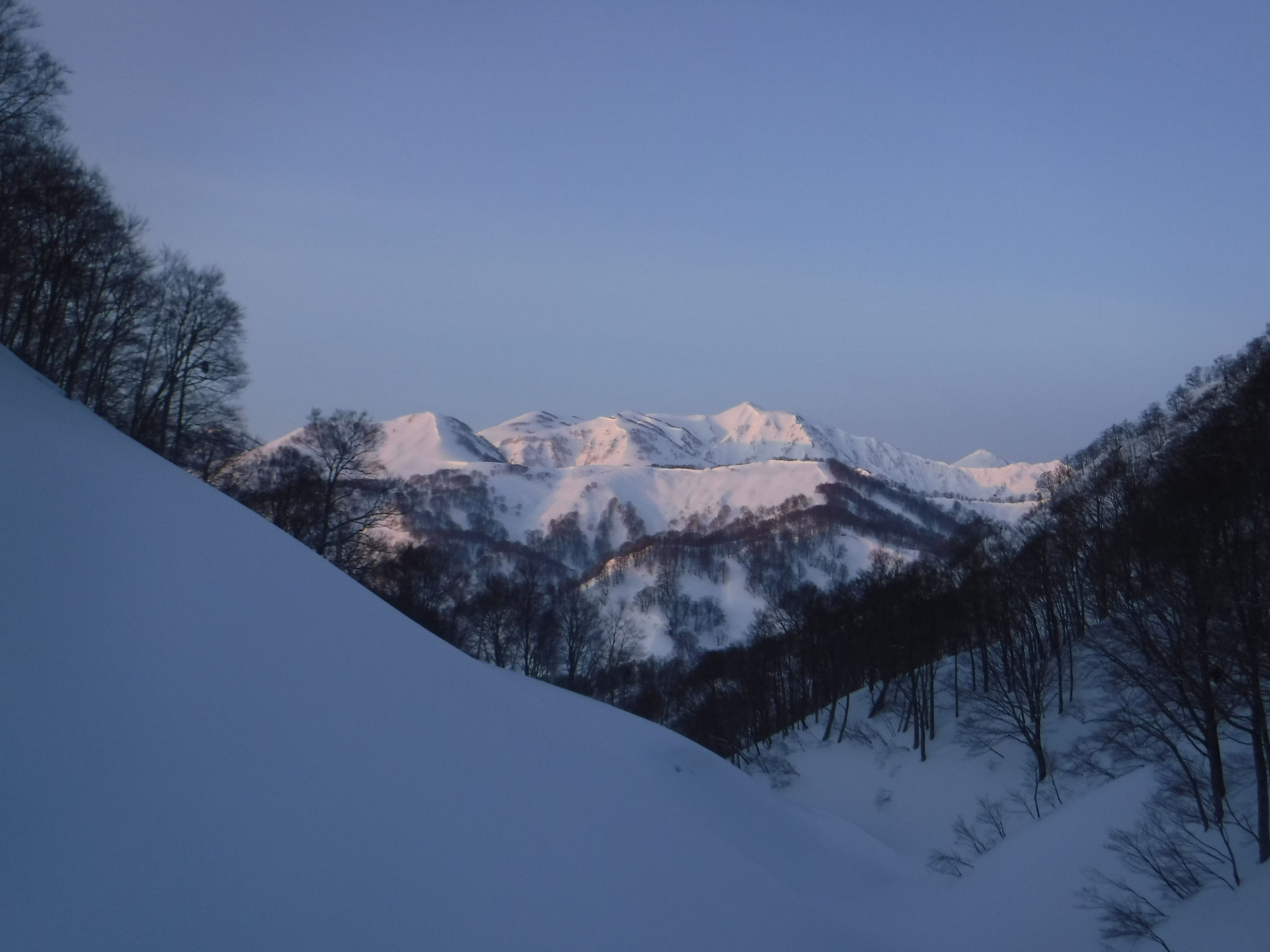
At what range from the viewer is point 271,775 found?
28.0 ft

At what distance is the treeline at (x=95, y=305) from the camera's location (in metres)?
18.9

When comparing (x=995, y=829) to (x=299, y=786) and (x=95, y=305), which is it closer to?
(x=299, y=786)

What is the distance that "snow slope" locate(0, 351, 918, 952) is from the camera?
6.83m

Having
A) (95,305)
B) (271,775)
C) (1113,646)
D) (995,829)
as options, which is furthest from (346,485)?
(1113,646)

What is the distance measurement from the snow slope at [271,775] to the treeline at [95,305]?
7.40 meters

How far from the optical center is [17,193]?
19828 mm

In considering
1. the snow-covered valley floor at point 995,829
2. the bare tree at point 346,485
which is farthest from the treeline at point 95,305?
the snow-covered valley floor at point 995,829

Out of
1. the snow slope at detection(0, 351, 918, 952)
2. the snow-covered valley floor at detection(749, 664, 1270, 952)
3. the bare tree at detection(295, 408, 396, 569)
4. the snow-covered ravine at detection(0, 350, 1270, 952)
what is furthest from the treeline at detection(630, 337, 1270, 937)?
the bare tree at detection(295, 408, 396, 569)

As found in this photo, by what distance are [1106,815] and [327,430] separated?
101ft

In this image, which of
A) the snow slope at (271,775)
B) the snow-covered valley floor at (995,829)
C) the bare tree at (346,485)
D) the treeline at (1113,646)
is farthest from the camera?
the bare tree at (346,485)

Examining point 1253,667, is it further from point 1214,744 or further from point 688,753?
point 688,753

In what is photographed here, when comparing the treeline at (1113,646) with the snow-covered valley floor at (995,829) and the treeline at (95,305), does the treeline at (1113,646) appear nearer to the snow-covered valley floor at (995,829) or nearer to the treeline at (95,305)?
the snow-covered valley floor at (995,829)

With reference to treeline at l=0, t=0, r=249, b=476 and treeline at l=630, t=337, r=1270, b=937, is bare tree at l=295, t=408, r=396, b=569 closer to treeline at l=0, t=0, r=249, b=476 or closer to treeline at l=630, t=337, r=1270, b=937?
treeline at l=0, t=0, r=249, b=476

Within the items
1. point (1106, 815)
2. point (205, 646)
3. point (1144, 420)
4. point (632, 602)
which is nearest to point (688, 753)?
point (1106, 815)
